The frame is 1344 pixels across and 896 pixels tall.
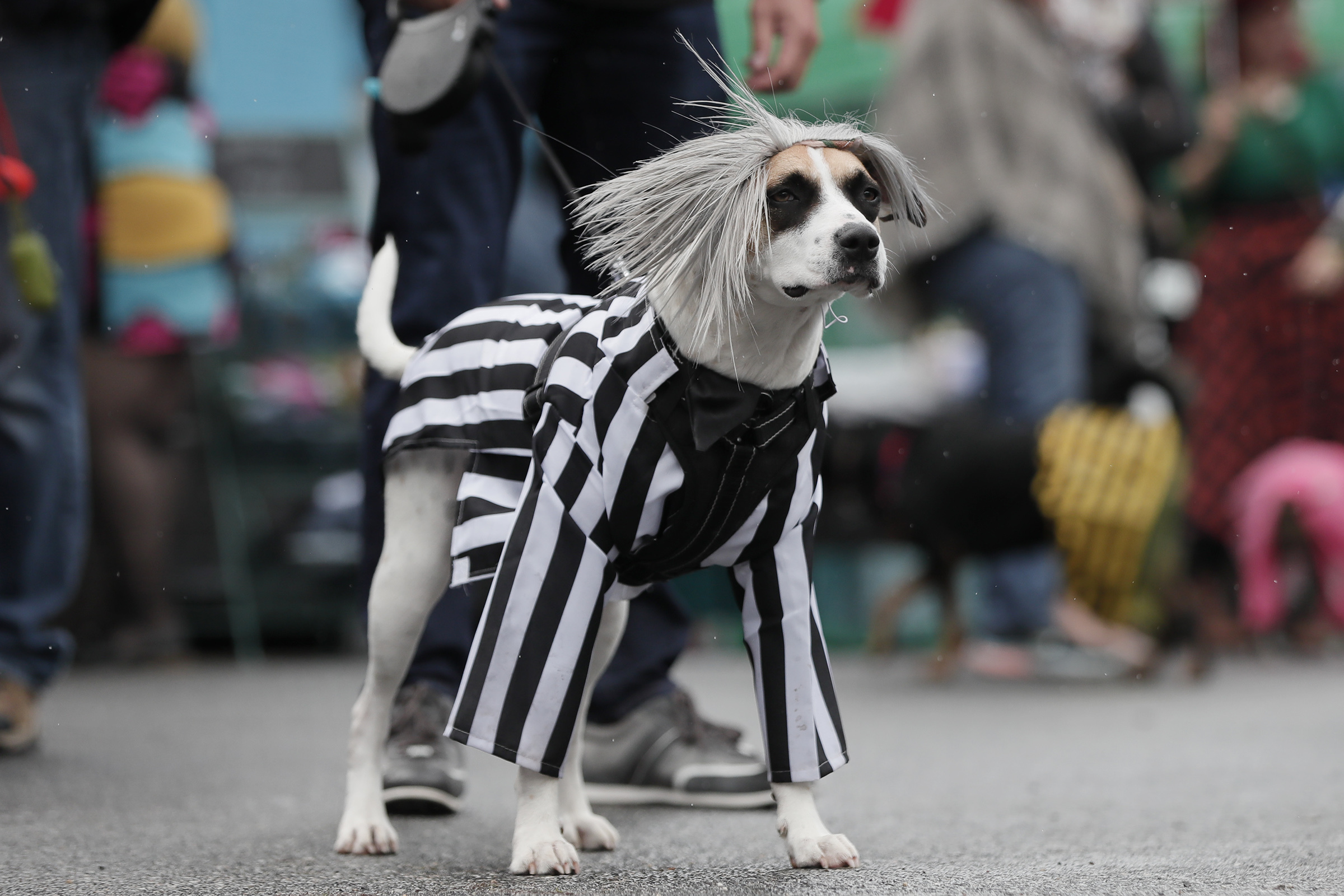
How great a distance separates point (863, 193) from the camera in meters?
1.77

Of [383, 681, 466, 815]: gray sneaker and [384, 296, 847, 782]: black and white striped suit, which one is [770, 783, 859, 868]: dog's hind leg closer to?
[384, 296, 847, 782]: black and white striped suit

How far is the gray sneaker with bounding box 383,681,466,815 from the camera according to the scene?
222 centimetres

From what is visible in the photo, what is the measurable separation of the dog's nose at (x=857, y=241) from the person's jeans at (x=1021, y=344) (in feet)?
9.47

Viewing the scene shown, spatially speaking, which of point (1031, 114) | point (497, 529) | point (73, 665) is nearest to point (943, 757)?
point (497, 529)

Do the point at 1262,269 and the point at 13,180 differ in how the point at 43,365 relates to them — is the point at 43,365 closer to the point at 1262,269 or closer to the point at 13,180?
the point at 13,180

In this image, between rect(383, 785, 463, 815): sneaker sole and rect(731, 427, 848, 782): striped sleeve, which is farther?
rect(383, 785, 463, 815): sneaker sole

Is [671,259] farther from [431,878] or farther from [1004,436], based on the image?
[1004,436]

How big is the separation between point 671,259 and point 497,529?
0.40m

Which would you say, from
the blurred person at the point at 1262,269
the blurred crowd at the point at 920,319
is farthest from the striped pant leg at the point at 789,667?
the blurred person at the point at 1262,269

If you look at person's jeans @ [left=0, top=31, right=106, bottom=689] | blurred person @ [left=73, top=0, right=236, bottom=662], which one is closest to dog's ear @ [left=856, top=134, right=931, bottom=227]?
person's jeans @ [left=0, top=31, right=106, bottom=689]

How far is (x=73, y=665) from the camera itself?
4641 mm

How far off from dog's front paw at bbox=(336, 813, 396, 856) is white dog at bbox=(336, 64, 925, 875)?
26 cm

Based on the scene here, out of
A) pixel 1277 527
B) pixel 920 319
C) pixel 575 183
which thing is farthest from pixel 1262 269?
pixel 575 183

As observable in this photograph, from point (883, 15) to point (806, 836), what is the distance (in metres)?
4.32
